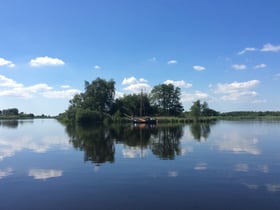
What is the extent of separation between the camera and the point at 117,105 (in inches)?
4902

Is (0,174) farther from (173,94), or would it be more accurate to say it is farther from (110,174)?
(173,94)

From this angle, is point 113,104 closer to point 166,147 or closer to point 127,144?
point 127,144

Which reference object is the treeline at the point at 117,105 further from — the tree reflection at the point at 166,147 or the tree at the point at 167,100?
the tree reflection at the point at 166,147

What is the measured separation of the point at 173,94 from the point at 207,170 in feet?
395

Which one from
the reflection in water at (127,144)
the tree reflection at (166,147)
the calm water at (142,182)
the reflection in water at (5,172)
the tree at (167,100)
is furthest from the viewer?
the tree at (167,100)

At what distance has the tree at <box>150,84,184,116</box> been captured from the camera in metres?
136

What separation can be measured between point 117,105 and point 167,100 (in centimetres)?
2563

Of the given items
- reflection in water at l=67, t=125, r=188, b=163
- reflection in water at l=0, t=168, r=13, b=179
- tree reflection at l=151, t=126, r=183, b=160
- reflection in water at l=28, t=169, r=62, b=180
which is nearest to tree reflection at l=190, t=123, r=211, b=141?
reflection in water at l=67, t=125, r=188, b=163

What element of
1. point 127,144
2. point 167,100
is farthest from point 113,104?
point 127,144

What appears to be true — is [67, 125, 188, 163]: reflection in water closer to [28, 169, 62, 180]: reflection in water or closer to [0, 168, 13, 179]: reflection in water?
[28, 169, 62, 180]: reflection in water

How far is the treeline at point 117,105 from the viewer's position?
113188mm

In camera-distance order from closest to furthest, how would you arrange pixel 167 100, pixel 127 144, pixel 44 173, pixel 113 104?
pixel 44 173, pixel 127 144, pixel 113 104, pixel 167 100

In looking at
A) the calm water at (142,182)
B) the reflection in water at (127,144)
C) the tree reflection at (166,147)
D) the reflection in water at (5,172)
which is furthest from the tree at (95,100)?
the reflection in water at (5,172)

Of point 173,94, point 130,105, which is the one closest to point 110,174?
point 130,105
